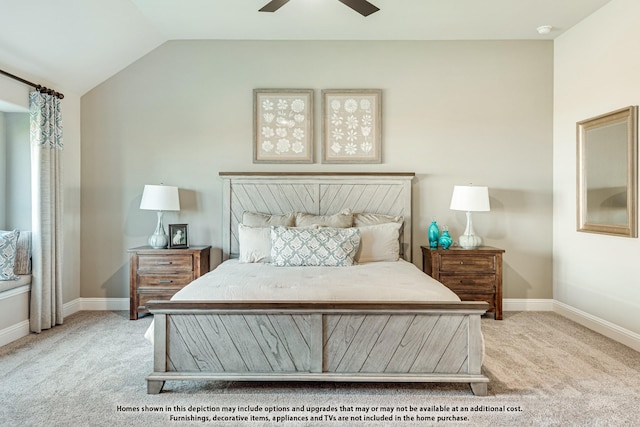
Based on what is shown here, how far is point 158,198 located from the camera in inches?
158

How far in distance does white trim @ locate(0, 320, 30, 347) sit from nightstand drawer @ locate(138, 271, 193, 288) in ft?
3.28

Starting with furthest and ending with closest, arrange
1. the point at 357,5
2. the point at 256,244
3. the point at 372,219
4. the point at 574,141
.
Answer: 1. the point at 372,219
2. the point at 574,141
3. the point at 256,244
4. the point at 357,5

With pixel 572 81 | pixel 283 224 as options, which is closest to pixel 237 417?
pixel 283 224

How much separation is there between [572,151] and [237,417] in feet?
13.5

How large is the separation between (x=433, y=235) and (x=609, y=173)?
169 cm

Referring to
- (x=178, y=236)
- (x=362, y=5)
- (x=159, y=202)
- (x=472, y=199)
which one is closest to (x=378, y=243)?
(x=472, y=199)

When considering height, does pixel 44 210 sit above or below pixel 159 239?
above

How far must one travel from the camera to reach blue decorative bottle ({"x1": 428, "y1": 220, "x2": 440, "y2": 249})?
416cm

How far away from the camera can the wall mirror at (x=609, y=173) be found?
3279 mm

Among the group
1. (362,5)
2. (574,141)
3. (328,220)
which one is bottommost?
(328,220)

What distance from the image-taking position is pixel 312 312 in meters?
2.37

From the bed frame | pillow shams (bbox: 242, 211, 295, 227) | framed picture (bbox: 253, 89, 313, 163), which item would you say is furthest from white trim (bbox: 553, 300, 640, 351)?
framed picture (bbox: 253, 89, 313, 163)

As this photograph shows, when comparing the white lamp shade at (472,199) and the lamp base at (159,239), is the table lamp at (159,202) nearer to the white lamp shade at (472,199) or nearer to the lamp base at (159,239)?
the lamp base at (159,239)

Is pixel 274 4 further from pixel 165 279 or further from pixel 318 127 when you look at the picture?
pixel 165 279
